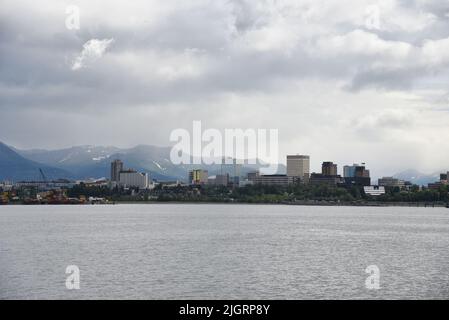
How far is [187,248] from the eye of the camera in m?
80.5

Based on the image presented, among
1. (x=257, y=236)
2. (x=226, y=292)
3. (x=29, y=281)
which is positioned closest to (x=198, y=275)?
(x=226, y=292)

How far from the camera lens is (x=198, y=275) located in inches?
2258

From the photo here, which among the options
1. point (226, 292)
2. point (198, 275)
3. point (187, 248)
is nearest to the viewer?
point (226, 292)

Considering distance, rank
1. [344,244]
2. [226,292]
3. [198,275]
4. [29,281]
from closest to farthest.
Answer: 1. [226,292]
2. [29,281]
3. [198,275]
4. [344,244]

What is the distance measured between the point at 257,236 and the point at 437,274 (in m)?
46.7
